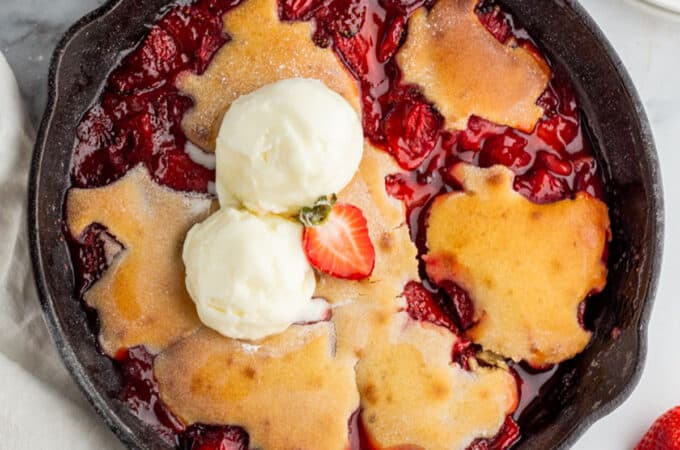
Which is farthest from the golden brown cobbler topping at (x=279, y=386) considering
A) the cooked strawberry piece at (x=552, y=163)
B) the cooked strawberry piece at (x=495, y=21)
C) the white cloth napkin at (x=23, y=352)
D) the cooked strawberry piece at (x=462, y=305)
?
the cooked strawberry piece at (x=495, y=21)

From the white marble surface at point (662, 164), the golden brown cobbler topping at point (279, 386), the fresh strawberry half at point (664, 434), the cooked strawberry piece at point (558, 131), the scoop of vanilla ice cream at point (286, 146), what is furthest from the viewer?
the white marble surface at point (662, 164)

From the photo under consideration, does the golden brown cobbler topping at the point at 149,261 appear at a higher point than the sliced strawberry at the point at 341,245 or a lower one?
lower

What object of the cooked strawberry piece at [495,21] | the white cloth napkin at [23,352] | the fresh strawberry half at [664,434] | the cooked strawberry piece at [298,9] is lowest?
the white cloth napkin at [23,352]

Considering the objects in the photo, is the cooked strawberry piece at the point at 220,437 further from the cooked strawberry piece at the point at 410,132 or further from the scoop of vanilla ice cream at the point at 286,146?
the cooked strawberry piece at the point at 410,132

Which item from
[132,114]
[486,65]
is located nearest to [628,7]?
[486,65]

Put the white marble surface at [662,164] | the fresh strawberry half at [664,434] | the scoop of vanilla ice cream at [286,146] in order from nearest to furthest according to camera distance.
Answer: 1. the scoop of vanilla ice cream at [286,146]
2. the fresh strawberry half at [664,434]
3. the white marble surface at [662,164]

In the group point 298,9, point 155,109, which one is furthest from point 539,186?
point 155,109

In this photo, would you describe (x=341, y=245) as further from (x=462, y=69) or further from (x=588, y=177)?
(x=588, y=177)
